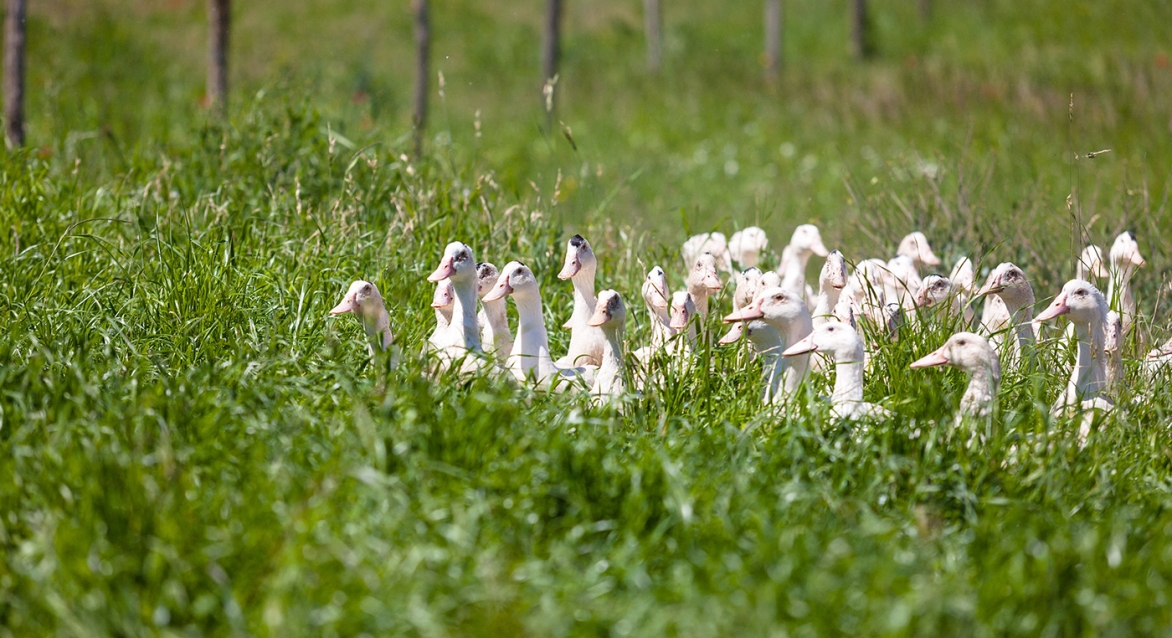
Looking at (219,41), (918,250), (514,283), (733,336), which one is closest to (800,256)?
(918,250)

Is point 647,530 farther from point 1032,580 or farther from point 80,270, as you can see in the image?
point 80,270

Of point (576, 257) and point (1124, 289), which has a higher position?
point (576, 257)

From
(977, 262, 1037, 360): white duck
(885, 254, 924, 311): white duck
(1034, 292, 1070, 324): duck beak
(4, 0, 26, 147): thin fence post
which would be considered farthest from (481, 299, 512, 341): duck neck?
(4, 0, 26, 147): thin fence post

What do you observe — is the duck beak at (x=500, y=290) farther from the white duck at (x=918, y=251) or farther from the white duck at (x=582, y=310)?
the white duck at (x=918, y=251)

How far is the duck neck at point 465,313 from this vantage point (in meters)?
4.00

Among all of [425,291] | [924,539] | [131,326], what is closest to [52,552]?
[131,326]

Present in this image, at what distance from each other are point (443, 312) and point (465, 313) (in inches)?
6.2

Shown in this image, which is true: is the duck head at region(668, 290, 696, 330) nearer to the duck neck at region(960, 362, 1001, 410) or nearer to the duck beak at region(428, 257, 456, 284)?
the duck beak at region(428, 257, 456, 284)

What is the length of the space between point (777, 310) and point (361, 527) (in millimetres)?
1834

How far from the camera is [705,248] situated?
5.13m

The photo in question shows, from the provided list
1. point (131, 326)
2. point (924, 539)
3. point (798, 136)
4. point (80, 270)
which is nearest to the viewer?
point (924, 539)

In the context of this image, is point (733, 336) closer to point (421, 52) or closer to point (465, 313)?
point (465, 313)

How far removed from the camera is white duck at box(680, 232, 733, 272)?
517 centimetres

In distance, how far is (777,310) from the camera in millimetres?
3811
